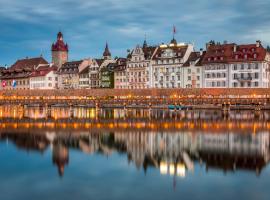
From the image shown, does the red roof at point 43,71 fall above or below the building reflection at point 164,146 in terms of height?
above

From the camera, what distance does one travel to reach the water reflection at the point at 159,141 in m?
34.9

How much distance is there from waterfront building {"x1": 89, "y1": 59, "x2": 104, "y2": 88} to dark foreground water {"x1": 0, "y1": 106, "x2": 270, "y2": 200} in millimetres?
87247

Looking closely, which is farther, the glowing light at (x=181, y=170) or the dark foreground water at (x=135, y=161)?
the glowing light at (x=181, y=170)

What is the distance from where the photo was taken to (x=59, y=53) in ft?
558

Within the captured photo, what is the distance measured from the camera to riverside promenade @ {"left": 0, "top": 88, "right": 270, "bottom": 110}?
299 ft

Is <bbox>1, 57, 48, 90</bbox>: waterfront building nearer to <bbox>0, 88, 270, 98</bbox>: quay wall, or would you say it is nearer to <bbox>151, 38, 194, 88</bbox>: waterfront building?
<bbox>0, 88, 270, 98</bbox>: quay wall

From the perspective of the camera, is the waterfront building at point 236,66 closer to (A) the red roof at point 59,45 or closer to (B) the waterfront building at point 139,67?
(B) the waterfront building at point 139,67

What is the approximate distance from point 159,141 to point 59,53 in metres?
131

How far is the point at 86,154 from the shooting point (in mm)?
39250

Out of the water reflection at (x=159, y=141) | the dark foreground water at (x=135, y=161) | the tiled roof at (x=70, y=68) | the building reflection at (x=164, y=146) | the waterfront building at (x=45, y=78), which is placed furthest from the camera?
the waterfront building at (x=45, y=78)

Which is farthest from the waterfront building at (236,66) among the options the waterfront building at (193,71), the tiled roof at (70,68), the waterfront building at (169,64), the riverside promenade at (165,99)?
the tiled roof at (70,68)

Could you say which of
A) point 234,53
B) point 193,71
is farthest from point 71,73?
point 234,53

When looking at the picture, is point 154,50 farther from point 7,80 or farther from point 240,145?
point 240,145

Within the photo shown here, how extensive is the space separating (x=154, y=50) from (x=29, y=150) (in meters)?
89.5
